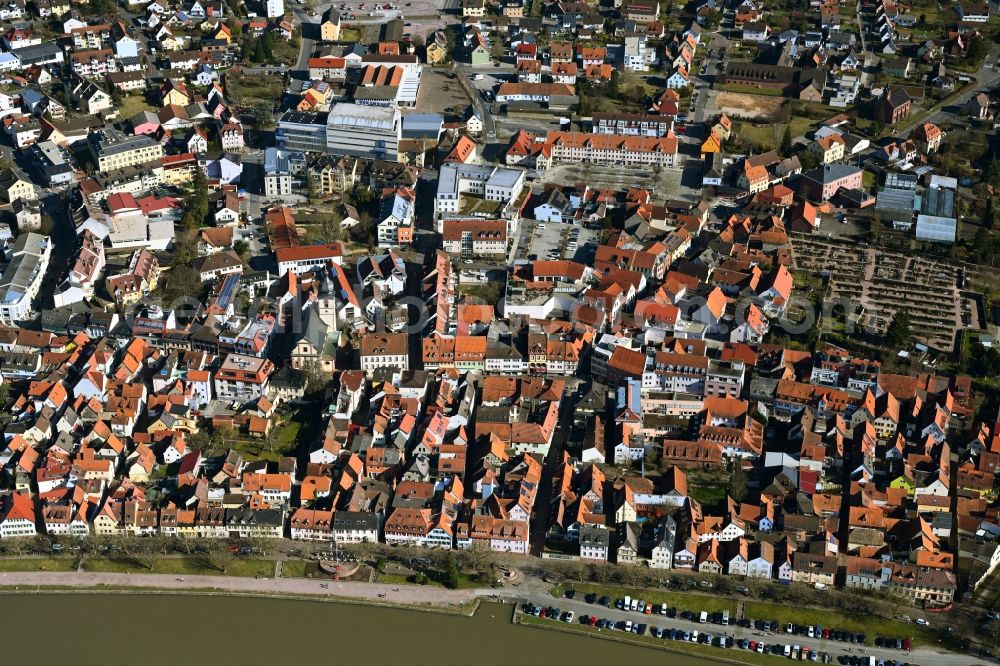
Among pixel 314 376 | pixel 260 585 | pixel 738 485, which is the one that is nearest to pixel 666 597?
pixel 738 485

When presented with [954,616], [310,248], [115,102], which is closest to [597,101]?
[310,248]

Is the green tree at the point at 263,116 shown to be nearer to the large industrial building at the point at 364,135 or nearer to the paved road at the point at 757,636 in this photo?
the large industrial building at the point at 364,135

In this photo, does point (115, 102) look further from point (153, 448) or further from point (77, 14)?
point (153, 448)

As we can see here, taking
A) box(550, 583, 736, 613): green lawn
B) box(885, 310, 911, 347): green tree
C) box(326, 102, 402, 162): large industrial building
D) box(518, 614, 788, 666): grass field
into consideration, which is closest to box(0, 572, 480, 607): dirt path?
box(518, 614, 788, 666): grass field

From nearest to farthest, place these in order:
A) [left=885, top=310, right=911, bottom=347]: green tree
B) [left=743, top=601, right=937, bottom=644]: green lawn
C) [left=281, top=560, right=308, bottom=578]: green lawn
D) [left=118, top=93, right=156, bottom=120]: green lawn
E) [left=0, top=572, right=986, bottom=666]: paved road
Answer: [left=743, top=601, right=937, bottom=644]: green lawn, [left=0, top=572, right=986, bottom=666]: paved road, [left=281, top=560, right=308, bottom=578]: green lawn, [left=885, top=310, right=911, bottom=347]: green tree, [left=118, top=93, right=156, bottom=120]: green lawn

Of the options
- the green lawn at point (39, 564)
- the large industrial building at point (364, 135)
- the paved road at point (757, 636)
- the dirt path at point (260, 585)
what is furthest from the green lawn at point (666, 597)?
the large industrial building at point (364, 135)

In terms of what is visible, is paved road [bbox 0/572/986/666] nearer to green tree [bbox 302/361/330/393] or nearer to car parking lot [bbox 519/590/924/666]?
car parking lot [bbox 519/590/924/666]
